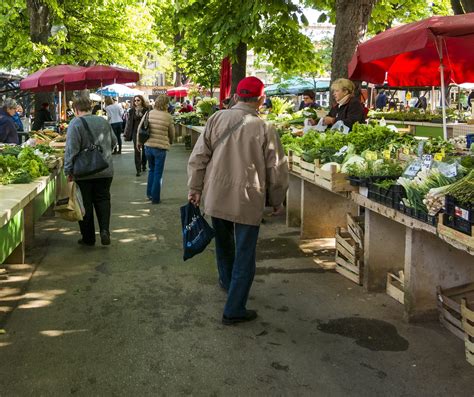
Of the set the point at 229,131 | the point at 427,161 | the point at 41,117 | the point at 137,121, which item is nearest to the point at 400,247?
the point at 427,161

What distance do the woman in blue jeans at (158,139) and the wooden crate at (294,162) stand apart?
3.08 m

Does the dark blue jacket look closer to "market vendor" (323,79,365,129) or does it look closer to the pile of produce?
the pile of produce

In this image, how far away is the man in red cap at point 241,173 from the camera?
4543 millimetres

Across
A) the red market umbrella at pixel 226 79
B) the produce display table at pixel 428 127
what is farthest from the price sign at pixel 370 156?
the red market umbrella at pixel 226 79

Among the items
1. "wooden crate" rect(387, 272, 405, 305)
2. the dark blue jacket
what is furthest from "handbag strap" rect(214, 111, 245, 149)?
the dark blue jacket

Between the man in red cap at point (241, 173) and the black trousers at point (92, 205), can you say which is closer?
the man in red cap at point (241, 173)

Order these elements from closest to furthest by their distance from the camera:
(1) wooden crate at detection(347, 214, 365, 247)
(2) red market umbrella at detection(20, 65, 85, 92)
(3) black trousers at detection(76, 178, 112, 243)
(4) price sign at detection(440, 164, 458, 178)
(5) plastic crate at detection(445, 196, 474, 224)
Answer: (5) plastic crate at detection(445, 196, 474, 224), (4) price sign at detection(440, 164, 458, 178), (1) wooden crate at detection(347, 214, 365, 247), (3) black trousers at detection(76, 178, 112, 243), (2) red market umbrella at detection(20, 65, 85, 92)

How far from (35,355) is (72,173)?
3.03 meters

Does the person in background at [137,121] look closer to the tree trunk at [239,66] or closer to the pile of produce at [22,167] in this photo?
the tree trunk at [239,66]

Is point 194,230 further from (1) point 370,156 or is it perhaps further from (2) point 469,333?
(2) point 469,333

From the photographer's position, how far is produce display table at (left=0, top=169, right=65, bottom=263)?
5.14 metres

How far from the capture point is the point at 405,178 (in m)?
4.81

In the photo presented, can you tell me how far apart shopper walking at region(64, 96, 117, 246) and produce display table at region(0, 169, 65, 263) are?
0.48 metres

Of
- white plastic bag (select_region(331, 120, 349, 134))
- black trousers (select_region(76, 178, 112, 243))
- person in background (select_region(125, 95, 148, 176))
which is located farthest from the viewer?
person in background (select_region(125, 95, 148, 176))
